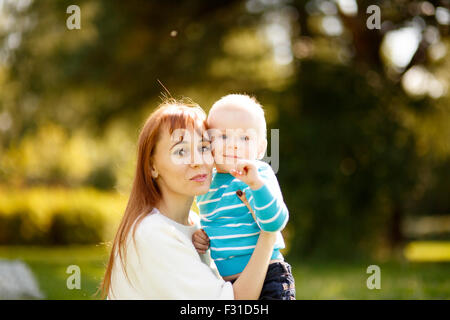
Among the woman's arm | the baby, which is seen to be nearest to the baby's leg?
the baby

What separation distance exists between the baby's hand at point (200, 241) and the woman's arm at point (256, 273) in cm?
23

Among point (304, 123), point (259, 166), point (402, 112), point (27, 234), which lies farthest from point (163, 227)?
point (27, 234)

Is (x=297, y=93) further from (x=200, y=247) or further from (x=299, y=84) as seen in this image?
(x=200, y=247)

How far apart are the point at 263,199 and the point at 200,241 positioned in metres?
0.40

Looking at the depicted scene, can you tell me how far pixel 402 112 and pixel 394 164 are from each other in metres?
1.18

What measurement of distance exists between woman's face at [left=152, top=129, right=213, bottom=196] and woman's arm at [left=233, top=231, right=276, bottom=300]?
34 cm

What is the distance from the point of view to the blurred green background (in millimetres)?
10094

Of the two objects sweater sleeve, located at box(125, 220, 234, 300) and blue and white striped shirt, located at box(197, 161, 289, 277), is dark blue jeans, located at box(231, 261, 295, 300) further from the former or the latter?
sweater sleeve, located at box(125, 220, 234, 300)

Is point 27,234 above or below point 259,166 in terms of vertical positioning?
below

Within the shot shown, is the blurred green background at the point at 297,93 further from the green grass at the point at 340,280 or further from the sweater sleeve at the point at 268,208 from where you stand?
the sweater sleeve at the point at 268,208

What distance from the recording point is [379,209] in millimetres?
10430

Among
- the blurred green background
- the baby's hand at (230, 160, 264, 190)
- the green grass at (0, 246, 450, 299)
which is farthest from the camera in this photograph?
the blurred green background

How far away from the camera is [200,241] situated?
7.73 ft
